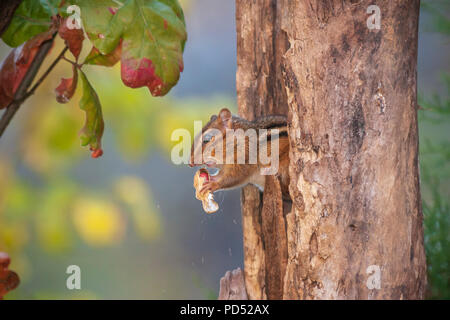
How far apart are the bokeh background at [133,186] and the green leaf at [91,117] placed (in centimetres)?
56

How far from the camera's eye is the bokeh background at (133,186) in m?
1.74

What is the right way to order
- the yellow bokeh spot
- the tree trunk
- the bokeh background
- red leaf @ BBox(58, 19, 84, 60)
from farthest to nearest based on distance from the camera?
the yellow bokeh spot → the bokeh background → red leaf @ BBox(58, 19, 84, 60) → the tree trunk

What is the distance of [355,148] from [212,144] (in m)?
0.38

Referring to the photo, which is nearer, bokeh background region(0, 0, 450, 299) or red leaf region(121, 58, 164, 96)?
red leaf region(121, 58, 164, 96)

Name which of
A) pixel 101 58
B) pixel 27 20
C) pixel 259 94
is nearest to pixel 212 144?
pixel 259 94

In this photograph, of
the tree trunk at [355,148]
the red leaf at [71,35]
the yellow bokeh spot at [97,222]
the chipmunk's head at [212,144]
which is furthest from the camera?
the yellow bokeh spot at [97,222]

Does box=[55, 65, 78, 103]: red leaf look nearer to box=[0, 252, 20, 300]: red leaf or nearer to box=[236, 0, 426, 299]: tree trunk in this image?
box=[0, 252, 20, 300]: red leaf

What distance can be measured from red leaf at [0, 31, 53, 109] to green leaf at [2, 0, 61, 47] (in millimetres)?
93

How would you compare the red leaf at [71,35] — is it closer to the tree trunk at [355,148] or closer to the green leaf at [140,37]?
the green leaf at [140,37]

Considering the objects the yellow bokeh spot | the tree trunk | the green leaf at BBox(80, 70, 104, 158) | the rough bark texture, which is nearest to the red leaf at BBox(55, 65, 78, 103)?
the green leaf at BBox(80, 70, 104, 158)

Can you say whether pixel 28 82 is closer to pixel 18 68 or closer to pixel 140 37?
pixel 18 68

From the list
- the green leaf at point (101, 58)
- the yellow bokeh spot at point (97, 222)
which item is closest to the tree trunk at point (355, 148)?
the green leaf at point (101, 58)

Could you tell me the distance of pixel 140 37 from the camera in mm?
1116

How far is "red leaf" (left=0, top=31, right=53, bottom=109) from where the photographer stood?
1.18m
